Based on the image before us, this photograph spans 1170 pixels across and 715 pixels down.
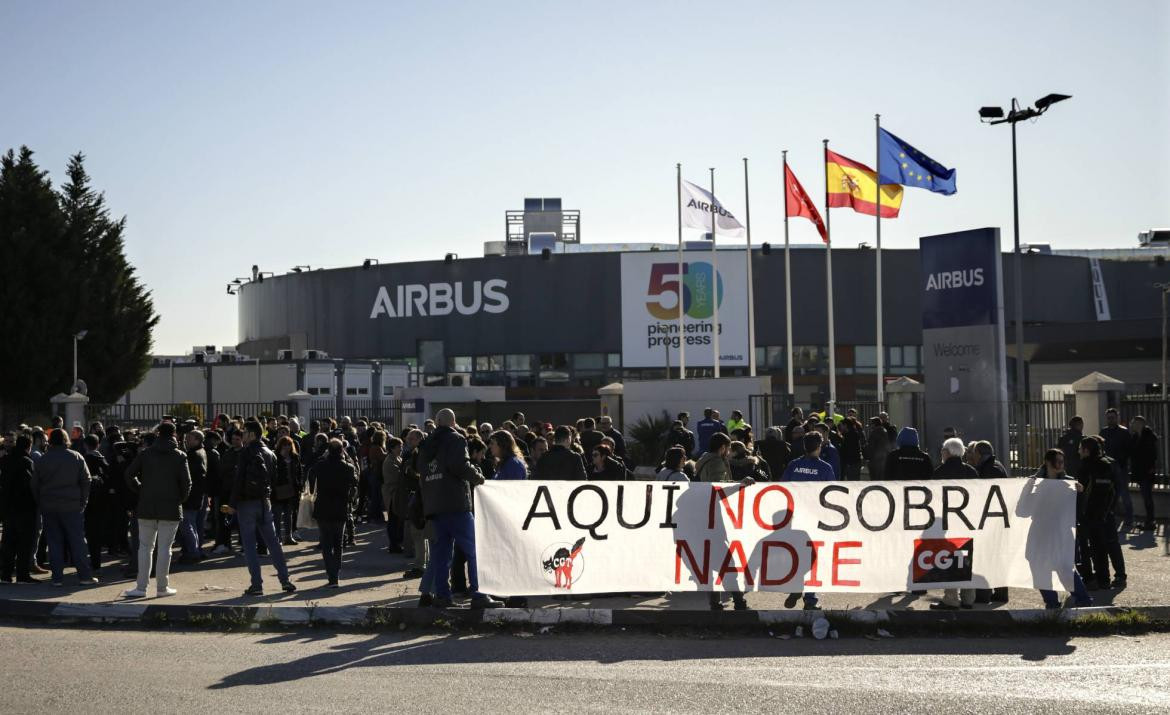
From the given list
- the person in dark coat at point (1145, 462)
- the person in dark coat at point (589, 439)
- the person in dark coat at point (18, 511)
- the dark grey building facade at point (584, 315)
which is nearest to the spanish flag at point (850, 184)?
the person in dark coat at point (1145, 462)

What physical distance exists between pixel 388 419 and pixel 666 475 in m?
27.7

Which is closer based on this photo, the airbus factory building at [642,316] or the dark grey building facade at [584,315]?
the airbus factory building at [642,316]

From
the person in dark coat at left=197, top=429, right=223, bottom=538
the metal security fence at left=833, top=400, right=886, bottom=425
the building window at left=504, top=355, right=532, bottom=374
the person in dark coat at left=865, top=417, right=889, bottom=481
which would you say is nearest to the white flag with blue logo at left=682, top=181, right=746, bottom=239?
the metal security fence at left=833, top=400, right=886, bottom=425

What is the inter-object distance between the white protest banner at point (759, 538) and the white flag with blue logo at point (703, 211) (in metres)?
25.4

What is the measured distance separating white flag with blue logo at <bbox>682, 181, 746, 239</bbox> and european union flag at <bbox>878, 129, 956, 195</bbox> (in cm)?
801

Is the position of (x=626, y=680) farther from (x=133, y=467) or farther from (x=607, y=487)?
(x=133, y=467)

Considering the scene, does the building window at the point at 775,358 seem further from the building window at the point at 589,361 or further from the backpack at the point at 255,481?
the backpack at the point at 255,481

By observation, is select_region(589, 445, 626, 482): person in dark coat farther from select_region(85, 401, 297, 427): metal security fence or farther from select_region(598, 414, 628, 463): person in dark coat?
select_region(85, 401, 297, 427): metal security fence

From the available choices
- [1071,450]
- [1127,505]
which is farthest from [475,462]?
[1127,505]

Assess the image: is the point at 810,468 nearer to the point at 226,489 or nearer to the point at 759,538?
the point at 759,538

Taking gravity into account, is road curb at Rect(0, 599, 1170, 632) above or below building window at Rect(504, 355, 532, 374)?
below

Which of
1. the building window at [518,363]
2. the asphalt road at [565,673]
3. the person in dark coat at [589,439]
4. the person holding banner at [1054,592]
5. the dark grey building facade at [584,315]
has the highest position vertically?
the dark grey building facade at [584,315]

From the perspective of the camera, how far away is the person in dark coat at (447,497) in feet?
35.6

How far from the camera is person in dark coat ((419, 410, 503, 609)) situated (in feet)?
35.6
